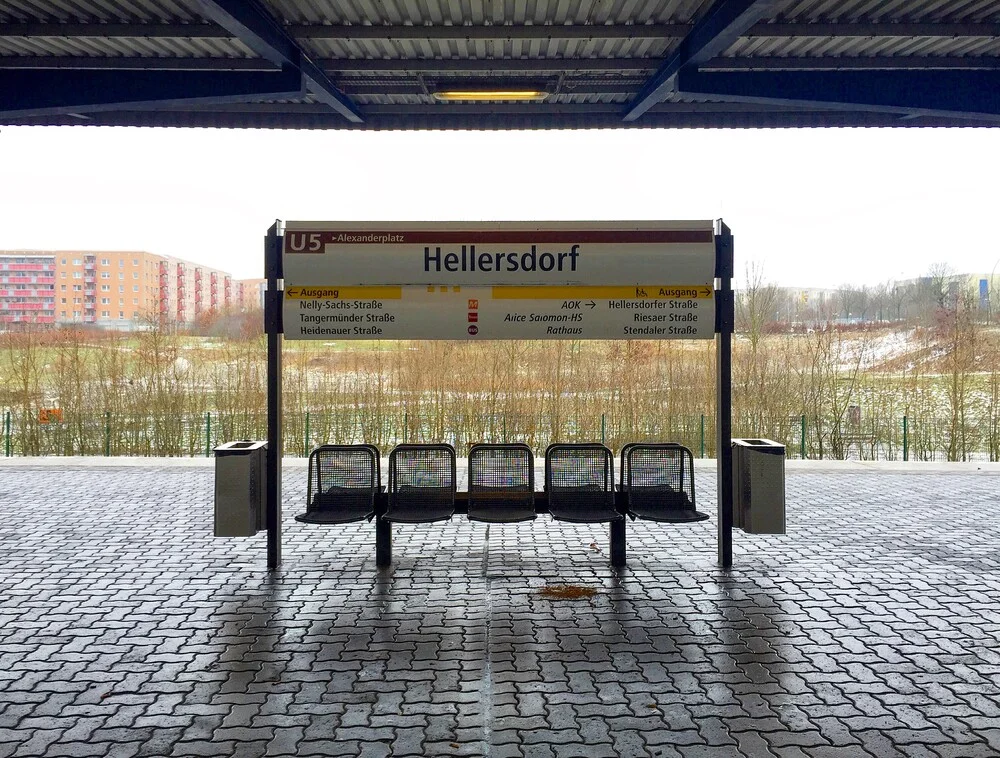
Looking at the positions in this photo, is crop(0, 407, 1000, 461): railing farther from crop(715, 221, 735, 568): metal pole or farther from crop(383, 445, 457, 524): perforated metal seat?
crop(715, 221, 735, 568): metal pole

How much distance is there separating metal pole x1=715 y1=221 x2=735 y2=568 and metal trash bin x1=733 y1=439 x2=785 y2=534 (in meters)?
0.16

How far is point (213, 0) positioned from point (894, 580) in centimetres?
616

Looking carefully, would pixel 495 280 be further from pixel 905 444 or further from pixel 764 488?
pixel 905 444

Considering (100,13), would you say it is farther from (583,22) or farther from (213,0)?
(583,22)

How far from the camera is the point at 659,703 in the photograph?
153 inches

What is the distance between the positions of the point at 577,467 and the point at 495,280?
1658 millimetres

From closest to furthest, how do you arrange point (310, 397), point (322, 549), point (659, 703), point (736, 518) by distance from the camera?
point (659, 703) → point (736, 518) → point (322, 549) → point (310, 397)

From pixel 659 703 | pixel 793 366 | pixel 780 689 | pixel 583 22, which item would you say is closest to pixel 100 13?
pixel 583 22

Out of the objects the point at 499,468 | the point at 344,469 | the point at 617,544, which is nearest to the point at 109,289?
the point at 344,469

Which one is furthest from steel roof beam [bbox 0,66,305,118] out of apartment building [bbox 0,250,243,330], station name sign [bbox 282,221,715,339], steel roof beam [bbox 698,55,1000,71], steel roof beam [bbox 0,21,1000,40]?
apartment building [bbox 0,250,243,330]

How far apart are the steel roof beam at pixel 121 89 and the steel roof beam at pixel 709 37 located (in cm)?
329

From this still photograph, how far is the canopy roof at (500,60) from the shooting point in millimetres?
5867

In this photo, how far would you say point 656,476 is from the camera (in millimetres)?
6488

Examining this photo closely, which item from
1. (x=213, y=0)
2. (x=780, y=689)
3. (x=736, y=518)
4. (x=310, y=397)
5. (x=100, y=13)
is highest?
(x=100, y=13)
